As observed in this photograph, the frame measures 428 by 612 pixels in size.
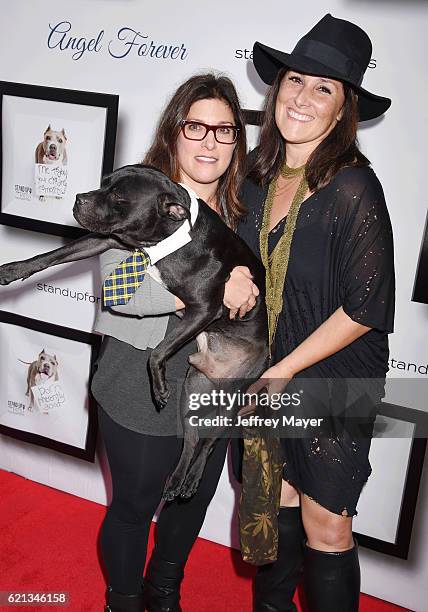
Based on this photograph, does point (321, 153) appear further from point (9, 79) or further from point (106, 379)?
point (9, 79)

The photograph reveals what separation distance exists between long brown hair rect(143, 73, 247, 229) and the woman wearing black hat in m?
0.05

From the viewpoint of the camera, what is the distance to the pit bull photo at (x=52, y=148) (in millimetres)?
2578

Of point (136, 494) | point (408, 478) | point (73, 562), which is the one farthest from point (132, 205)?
point (73, 562)

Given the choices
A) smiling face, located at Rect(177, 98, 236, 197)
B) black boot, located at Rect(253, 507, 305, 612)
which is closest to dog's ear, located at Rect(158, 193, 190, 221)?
smiling face, located at Rect(177, 98, 236, 197)

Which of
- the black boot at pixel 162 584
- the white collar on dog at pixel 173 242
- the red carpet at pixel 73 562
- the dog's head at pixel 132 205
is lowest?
the red carpet at pixel 73 562

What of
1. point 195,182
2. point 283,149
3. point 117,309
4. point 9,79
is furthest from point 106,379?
point 9,79

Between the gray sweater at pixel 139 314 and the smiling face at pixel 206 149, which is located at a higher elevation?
the smiling face at pixel 206 149

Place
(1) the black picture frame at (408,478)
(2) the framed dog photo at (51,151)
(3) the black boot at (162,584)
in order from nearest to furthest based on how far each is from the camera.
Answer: (3) the black boot at (162,584)
(1) the black picture frame at (408,478)
(2) the framed dog photo at (51,151)

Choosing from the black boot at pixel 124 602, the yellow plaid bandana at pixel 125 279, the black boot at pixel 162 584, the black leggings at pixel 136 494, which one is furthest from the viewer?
the black boot at pixel 162 584

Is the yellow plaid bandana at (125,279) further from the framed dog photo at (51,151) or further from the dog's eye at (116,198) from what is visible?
the framed dog photo at (51,151)

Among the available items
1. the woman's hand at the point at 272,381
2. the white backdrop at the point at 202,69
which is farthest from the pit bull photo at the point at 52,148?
the woman's hand at the point at 272,381

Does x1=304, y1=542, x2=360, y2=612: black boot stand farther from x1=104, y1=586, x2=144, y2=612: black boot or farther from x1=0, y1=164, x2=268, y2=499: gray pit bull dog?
x1=104, y1=586, x2=144, y2=612: black boot

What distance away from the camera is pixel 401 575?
7.72 ft

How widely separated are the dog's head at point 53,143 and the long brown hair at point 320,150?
101 cm
